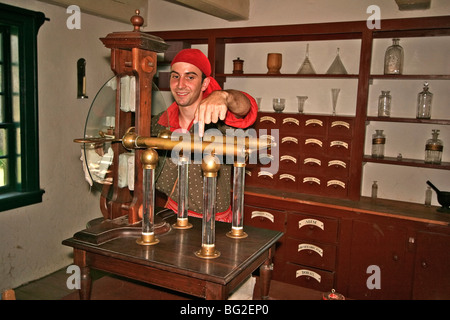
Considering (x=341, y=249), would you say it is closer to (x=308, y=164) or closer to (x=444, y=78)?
(x=308, y=164)

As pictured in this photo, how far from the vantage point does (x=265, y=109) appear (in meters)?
4.09

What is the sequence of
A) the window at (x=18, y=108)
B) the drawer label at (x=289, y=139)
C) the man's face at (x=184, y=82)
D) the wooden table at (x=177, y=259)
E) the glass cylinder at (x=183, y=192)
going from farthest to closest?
the drawer label at (x=289, y=139), the window at (x=18, y=108), the man's face at (x=184, y=82), the glass cylinder at (x=183, y=192), the wooden table at (x=177, y=259)

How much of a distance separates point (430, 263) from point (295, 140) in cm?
144

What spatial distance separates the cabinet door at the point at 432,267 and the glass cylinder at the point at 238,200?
2264mm

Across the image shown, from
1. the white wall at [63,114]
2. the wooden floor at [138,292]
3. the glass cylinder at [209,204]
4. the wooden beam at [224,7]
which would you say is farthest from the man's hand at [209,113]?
the white wall at [63,114]

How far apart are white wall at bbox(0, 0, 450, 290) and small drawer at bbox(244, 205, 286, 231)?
35.6 inches

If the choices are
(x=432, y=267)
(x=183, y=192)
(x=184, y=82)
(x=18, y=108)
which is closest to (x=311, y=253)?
(x=432, y=267)

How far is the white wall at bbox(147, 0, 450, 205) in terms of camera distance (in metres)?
3.35

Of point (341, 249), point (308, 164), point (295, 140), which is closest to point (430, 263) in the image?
point (341, 249)

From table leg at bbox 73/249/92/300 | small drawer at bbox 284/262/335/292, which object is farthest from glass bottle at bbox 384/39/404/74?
table leg at bbox 73/249/92/300

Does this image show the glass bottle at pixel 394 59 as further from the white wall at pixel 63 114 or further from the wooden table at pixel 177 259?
the wooden table at pixel 177 259

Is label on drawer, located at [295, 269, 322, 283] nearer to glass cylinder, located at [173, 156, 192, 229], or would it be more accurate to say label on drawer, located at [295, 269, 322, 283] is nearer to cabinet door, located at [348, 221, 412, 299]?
cabinet door, located at [348, 221, 412, 299]

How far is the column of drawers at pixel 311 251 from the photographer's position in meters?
3.34

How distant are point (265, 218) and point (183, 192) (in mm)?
2340
